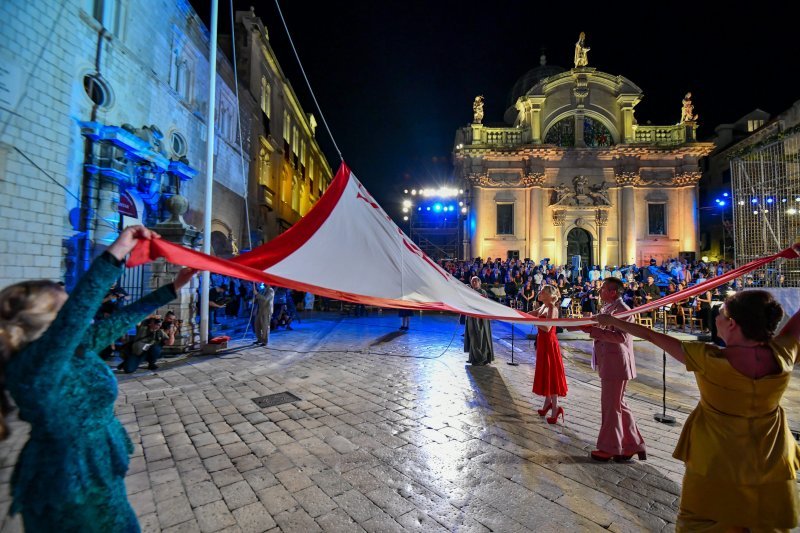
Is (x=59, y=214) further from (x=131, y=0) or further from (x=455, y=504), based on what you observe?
(x=455, y=504)

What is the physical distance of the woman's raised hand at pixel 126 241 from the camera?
1644 mm

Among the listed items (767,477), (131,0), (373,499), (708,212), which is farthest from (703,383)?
(708,212)

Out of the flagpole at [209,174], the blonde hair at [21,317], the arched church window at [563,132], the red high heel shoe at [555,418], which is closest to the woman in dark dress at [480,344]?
the red high heel shoe at [555,418]

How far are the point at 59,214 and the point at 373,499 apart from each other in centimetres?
1046

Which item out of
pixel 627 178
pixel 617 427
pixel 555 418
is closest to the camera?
pixel 617 427

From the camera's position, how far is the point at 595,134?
89.2 ft

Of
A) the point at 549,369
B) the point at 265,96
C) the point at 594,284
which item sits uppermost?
the point at 265,96

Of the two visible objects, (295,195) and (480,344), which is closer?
(480,344)

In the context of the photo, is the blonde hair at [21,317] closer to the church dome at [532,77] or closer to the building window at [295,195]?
the building window at [295,195]

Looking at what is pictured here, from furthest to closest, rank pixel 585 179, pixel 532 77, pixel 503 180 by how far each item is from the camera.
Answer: pixel 532 77, pixel 503 180, pixel 585 179

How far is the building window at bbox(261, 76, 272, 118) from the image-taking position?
22.3 meters

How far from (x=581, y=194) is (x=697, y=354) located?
90.1ft

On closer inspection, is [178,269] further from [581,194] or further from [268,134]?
[581,194]

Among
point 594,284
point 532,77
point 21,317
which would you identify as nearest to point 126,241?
point 21,317
